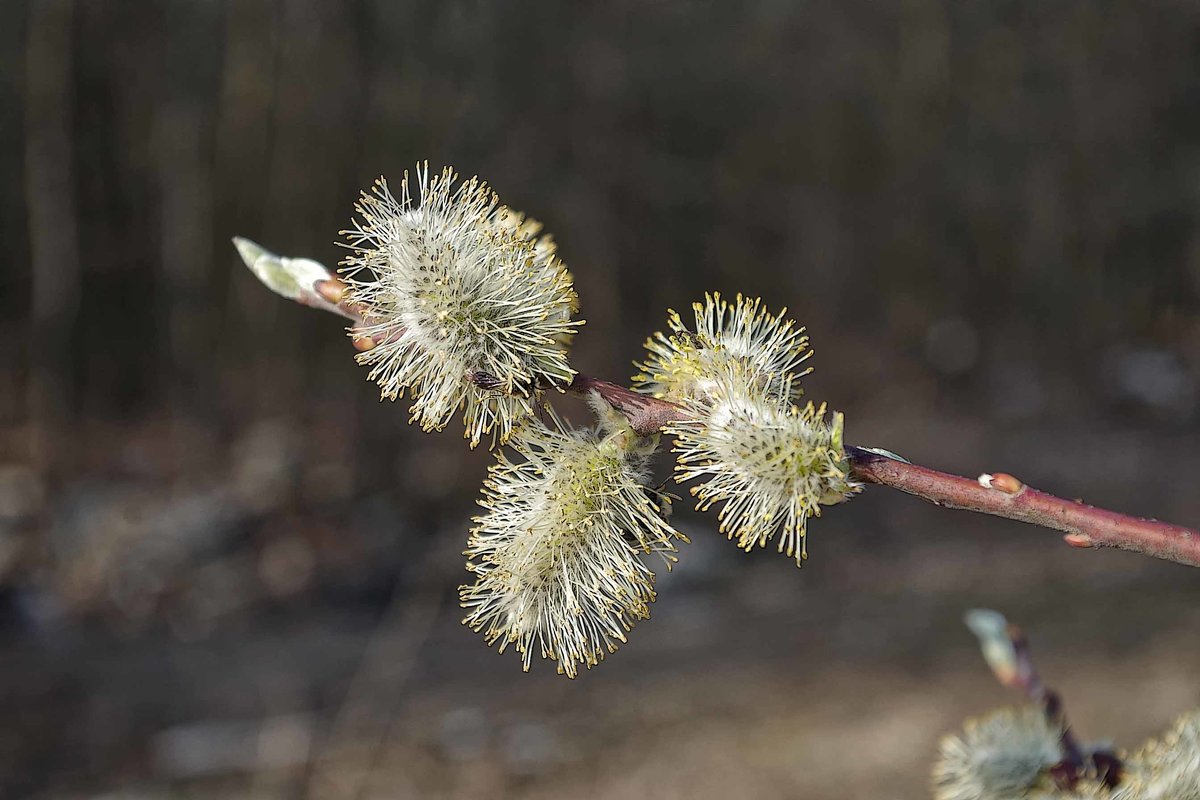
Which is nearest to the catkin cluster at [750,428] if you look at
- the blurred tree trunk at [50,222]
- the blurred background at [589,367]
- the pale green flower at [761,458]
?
the pale green flower at [761,458]

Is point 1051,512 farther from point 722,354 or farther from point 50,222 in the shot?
point 50,222

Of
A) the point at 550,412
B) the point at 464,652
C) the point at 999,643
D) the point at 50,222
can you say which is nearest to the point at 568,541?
the point at 550,412

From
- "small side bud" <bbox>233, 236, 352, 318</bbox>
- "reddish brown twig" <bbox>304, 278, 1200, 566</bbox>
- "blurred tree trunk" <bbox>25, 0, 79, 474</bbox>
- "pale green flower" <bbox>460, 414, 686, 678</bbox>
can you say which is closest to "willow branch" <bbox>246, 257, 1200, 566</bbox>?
"reddish brown twig" <bbox>304, 278, 1200, 566</bbox>

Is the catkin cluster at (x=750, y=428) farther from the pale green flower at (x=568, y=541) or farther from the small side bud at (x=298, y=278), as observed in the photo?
the small side bud at (x=298, y=278)

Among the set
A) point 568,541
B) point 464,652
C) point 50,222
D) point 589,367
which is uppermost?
point 589,367

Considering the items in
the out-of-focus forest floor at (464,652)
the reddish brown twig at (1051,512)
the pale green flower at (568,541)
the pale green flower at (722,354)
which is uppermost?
the out-of-focus forest floor at (464,652)

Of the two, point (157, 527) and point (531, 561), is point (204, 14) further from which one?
point (531, 561)
